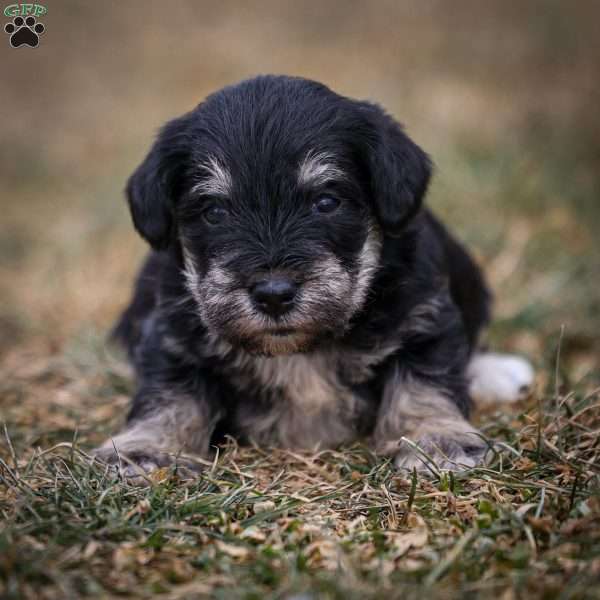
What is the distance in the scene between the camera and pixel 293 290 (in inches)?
153

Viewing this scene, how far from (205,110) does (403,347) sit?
1823 mm

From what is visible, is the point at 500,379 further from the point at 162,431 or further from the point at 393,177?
the point at 162,431

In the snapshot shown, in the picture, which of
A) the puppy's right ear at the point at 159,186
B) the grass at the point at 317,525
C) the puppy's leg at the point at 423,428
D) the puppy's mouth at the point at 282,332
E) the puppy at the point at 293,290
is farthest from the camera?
the puppy's right ear at the point at 159,186

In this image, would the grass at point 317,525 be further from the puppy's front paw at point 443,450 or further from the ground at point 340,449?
the puppy's front paw at point 443,450

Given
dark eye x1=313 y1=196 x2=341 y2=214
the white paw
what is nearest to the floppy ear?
dark eye x1=313 y1=196 x2=341 y2=214

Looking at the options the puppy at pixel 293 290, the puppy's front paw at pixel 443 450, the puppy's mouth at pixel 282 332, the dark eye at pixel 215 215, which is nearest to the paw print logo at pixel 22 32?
the puppy at pixel 293 290

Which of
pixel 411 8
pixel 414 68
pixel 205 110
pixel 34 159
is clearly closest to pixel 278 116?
pixel 205 110

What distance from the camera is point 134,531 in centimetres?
341

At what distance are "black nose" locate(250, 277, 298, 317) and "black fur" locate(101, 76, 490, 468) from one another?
0.08m

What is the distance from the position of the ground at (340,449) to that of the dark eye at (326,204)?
146cm

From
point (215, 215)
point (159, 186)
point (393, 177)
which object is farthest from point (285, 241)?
point (159, 186)

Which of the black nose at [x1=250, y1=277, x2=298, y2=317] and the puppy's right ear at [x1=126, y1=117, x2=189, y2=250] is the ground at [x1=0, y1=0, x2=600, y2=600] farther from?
the puppy's right ear at [x1=126, y1=117, x2=189, y2=250]

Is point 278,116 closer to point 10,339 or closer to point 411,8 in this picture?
point 10,339

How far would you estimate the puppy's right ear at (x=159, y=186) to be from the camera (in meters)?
4.53
